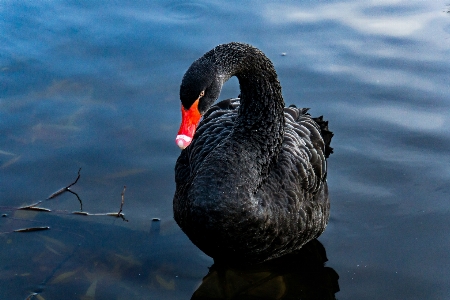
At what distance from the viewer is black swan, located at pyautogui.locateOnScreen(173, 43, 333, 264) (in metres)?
3.79

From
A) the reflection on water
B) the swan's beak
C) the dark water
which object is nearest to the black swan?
the swan's beak

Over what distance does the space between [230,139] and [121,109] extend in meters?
2.16

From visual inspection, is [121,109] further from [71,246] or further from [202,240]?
[202,240]

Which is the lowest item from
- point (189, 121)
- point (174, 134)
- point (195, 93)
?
point (174, 134)

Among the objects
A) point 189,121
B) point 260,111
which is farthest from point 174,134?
point 189,121

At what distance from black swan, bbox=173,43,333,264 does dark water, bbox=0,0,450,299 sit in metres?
0.48

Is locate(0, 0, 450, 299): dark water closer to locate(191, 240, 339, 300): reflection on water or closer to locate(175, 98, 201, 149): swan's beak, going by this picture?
locate(191, 240, 339, 300): reflection on water

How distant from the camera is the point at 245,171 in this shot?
4008mm

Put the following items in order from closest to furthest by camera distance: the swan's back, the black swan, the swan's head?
the swan's head
the black swan
the swan's back

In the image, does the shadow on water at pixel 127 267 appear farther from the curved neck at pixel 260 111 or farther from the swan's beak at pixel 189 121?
the swan's beak at pixel 189 121

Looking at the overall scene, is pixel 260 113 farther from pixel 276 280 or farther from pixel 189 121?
pixel 276 280

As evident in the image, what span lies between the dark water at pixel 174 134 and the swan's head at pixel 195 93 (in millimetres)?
1313

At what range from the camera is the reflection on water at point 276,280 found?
432cm

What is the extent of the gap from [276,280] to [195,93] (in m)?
1.71
